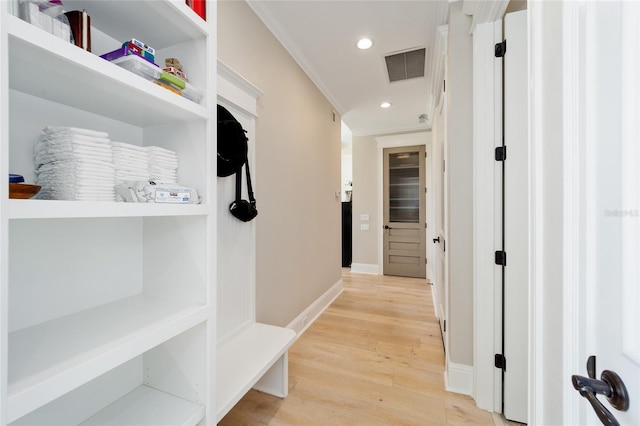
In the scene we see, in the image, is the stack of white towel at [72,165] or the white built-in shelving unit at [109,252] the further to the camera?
the stack of white towel at [72,165]

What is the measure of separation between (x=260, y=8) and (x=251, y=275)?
6.35 feet

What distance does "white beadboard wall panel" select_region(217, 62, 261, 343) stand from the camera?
1.68 metres

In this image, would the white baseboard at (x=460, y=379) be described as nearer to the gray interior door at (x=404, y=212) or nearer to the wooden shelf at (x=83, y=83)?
the wooden shelf at (x=83, y=83)

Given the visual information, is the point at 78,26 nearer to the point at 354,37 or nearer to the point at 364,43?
the point at 354,37

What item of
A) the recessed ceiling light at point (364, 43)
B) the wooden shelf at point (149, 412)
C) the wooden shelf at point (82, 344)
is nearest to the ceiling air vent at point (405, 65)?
the recessed ceiling light at point (364, 43)

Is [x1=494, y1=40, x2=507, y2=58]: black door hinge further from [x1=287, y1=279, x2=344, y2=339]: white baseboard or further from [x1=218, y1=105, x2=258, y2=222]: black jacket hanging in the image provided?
[x1=287, y1=279, x2=344, y2=339]: white baseboard

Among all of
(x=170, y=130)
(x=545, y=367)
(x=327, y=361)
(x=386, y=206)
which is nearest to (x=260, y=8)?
(x=170, y=130)

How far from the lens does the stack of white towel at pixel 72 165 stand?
77cm

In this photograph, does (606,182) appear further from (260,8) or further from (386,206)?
(386,206)

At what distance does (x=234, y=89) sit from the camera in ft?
5.76

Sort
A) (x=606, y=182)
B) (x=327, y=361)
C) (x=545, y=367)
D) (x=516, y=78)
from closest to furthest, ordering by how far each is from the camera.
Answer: (x=606, y=182) < (x=545, y=367) < (x=516, y=78) < (x=327, y=361)

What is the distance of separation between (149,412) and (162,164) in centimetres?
91

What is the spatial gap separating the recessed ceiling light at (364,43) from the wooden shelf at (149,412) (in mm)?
2770

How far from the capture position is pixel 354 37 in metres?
2.37
